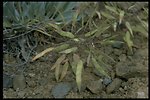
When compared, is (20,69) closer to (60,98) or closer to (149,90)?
(60,98)

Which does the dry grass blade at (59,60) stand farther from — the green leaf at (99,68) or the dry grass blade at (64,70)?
the green leaf at (99,68)

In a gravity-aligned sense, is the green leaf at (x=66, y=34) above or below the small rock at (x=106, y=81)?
above

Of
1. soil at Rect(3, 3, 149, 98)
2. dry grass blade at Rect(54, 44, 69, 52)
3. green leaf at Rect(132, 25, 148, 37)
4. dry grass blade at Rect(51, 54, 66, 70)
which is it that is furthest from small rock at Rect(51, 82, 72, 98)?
green leaf at Rect(132, 25, 148, 37)

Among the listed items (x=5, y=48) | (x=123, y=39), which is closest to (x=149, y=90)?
(x=123, y=39)

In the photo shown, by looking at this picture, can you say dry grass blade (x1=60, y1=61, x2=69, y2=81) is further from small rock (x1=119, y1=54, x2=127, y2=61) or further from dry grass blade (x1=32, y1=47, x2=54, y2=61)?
small rock (x1=119, y1=54, x2=127, y2=61)

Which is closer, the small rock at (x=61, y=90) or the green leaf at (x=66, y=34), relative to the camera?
the small rock at (x=61, y=90)

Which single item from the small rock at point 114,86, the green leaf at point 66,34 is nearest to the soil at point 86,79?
the small rock at point 114,86

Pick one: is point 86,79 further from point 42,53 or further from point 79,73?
point 42,53
